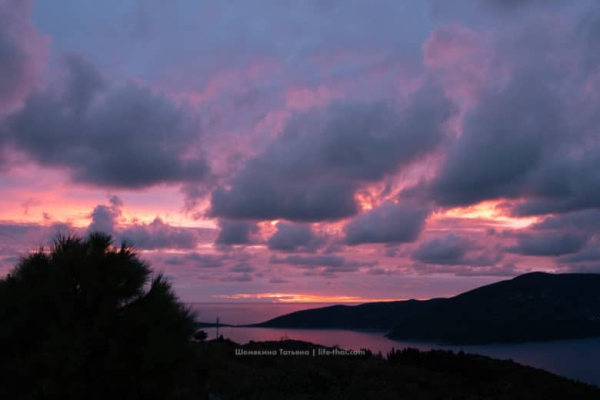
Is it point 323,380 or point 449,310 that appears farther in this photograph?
point 449,310

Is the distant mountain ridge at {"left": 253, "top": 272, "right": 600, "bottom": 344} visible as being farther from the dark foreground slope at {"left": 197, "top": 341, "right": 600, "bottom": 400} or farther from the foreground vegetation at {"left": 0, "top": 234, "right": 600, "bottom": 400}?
the foreground vegetation at {"left": 0, "top": 234, "right": 600, "bottom": 400}

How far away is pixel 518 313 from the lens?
3031 inches

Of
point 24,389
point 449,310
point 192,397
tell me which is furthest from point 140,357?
point 449,310

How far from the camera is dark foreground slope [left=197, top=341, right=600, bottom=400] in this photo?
1439 centimetres

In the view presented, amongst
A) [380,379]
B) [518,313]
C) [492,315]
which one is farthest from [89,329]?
[492,315]

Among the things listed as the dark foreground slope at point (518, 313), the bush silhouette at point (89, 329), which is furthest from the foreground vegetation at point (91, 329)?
the dark foreground slope at point (518, 313)

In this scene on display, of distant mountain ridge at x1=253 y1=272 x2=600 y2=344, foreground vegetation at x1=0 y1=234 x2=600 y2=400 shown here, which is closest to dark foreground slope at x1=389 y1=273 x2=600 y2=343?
distant mountain ridge at x1=253 y1=272 x2=600 y2=344

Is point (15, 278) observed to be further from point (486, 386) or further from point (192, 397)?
point (486, 386)

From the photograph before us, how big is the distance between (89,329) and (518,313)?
79.1 m

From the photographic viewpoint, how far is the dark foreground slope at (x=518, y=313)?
64.6 meters

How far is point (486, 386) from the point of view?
15.9 m

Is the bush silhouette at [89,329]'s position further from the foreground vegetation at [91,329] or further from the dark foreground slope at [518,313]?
the dark foreground slope at [518,313]

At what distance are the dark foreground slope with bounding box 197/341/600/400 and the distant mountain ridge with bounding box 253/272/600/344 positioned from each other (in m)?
43.4

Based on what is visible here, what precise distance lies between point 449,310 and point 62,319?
83140mm
